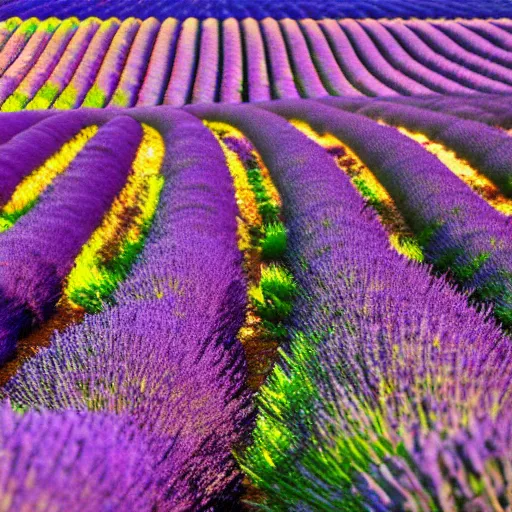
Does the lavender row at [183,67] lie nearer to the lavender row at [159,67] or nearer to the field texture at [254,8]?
the lavender row at [159,67]

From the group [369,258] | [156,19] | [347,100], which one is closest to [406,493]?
[369,258]

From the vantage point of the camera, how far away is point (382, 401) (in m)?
1.48

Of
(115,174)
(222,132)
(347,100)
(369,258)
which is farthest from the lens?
(347,100)

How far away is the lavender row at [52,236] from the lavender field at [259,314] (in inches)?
1.1

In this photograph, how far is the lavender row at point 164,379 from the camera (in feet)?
5.50

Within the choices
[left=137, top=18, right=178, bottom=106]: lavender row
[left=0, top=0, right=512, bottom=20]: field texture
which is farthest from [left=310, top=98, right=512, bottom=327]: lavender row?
[left=0, top=0, right=512, bottom=20]: field texture

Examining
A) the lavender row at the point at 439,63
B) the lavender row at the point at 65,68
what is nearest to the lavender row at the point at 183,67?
the lavender row at the point at 65,68

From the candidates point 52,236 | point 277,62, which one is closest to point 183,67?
point 277,62

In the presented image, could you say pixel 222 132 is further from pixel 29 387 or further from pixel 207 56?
pixel 207 56

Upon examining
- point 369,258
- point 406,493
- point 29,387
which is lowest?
point 29,387

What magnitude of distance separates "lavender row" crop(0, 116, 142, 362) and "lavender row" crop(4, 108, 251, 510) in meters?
1.14

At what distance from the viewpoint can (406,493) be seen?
1.11 metres

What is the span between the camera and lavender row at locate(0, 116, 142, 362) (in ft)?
13.0

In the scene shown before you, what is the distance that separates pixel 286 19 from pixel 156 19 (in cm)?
695
